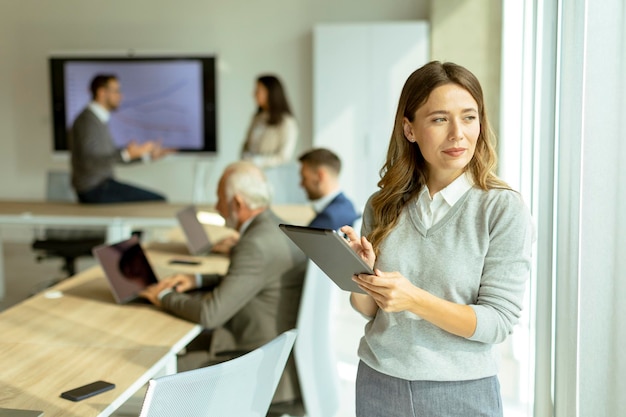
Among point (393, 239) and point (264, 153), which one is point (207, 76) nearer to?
point (264, 153)

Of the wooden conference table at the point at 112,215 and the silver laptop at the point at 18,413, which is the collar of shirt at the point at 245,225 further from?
the wooden conference table at the point at 112,215

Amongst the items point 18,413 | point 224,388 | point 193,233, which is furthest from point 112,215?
point 224,388

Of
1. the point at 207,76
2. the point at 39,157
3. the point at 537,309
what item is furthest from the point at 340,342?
the point at 39,157

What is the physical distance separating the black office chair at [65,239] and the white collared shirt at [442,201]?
14.9 feet

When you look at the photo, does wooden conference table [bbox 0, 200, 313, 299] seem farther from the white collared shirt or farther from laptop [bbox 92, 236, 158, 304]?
the white collared shirt

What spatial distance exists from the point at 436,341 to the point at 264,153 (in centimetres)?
553

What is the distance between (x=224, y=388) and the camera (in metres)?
1.80

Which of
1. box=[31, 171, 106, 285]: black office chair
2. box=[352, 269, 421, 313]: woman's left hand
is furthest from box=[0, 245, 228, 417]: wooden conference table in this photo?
box=[31, 171, 106, 285]: black office chair

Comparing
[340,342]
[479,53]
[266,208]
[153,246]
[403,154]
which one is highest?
[479,53]

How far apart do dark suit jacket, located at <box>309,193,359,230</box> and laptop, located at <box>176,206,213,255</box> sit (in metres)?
0.68

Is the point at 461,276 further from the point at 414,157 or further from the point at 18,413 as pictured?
the point at 18,413

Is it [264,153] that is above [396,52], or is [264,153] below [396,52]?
below

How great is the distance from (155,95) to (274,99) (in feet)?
7.17

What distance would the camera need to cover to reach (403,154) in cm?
191
